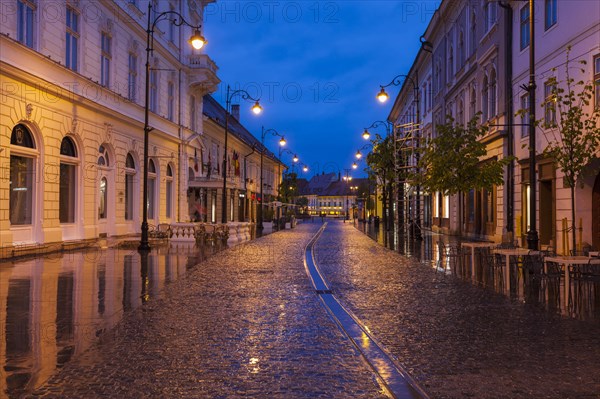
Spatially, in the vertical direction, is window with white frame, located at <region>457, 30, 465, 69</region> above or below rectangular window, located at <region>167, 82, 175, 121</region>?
above

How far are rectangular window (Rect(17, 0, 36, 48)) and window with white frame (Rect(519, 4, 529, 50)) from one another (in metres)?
18.2

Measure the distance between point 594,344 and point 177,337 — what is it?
503cm

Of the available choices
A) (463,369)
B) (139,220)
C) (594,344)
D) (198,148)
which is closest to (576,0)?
(594,344)

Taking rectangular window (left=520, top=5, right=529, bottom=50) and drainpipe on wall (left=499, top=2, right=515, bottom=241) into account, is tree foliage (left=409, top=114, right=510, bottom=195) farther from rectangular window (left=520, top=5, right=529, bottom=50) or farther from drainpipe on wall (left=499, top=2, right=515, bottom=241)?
rectangular window (left=520, top=5, right=529, bottom=50)

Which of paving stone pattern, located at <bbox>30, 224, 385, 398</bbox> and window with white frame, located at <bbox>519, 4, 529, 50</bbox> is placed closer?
paving stone pattern, located at <bbox>30, 224, 385, 398</bbox>

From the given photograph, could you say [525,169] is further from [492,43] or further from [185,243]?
[185,243]

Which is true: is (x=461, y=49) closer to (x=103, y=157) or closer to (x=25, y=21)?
(x=103, y=157)

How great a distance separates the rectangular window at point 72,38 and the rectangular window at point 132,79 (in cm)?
605

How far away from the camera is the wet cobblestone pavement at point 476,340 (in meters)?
5.69

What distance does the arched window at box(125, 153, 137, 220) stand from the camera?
102 ft

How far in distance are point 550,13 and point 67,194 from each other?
62.0ft

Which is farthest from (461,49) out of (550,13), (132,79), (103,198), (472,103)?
(103,198)

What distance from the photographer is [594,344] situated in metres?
7.34

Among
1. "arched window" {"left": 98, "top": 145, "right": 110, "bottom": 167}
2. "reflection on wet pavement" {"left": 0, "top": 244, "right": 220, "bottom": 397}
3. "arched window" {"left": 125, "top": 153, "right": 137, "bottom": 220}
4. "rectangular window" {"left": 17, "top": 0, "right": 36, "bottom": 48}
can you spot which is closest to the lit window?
"arched window" {"left": 98, "top": 145, "right": 110, "bottom": 167}
